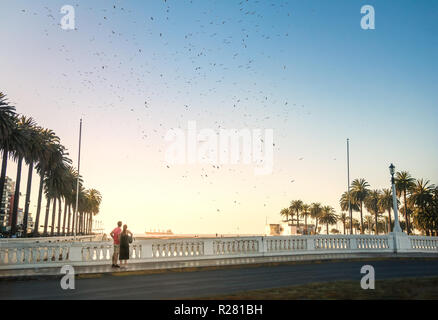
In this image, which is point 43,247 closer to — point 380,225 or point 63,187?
point 63,187

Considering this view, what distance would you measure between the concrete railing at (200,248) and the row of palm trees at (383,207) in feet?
73.7

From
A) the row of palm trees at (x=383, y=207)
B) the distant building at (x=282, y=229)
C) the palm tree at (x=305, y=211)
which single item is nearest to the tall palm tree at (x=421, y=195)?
the row of palm trees at (x=383, y=207)

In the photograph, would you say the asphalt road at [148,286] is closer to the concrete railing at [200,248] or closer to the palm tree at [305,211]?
the concrete railing at [200,248]

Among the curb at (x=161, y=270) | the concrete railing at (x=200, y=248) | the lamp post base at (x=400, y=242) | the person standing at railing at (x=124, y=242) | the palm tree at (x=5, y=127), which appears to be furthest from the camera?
the palm tree at (x=5, y=127)

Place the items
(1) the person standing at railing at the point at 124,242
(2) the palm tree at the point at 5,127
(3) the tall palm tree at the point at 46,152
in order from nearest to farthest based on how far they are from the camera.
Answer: (1) the person standing at railing at the point at 124,242 → (2) the palm tree at the point at 5,127 → (3) the tall palm tree at the point at 46,152

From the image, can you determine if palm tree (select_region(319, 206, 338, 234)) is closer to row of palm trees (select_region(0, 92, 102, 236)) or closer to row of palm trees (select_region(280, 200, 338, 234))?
row of palm trees (select_region(280, 200, 338, 234))

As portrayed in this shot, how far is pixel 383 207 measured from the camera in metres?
118

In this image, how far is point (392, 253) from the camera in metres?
26.8

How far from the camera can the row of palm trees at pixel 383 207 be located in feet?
299

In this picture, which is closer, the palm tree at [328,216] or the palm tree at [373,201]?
the palm tree at [373,201]

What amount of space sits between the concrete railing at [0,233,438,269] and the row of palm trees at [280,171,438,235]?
22.4m
